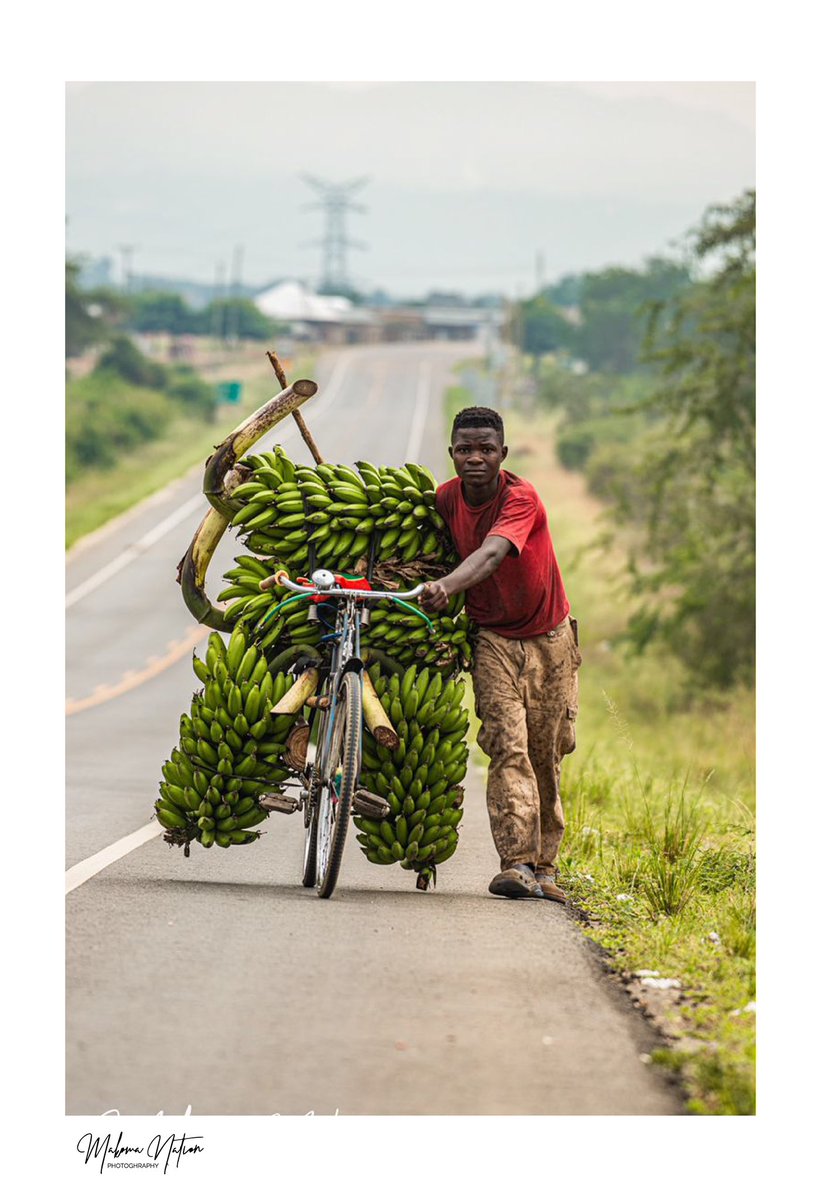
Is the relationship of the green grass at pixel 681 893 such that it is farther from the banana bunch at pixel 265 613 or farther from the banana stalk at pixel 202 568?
the banana stalk at pixel 202 568

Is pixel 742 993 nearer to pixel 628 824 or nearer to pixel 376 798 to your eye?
pixel 376 798

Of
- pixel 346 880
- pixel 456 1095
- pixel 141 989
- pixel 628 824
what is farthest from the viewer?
pixel 628 824

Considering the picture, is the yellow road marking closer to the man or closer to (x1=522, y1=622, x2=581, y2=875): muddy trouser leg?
(x1=522, y1=622, x2=581, y2=875): muddy trouser leg

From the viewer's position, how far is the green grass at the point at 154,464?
45031 mm

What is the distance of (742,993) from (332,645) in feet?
7.96

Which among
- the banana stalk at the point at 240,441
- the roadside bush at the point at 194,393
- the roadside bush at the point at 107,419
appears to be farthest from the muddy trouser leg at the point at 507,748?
the roadside bush at the point at 194,393

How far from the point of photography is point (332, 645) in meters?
7.41

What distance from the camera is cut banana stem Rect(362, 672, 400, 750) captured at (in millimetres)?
7223

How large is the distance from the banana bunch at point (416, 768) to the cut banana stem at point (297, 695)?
0.28 meters

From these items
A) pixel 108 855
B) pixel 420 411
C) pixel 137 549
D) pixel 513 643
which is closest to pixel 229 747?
pixel 513 643

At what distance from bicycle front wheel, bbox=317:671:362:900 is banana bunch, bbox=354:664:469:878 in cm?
29

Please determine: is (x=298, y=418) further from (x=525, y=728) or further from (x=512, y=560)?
(x=525, y=728)

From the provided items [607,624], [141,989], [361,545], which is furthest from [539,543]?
[607,624]

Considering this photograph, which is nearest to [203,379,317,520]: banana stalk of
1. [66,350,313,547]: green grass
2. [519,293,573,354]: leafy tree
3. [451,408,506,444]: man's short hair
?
[451,408,506,444]: man's short hair
